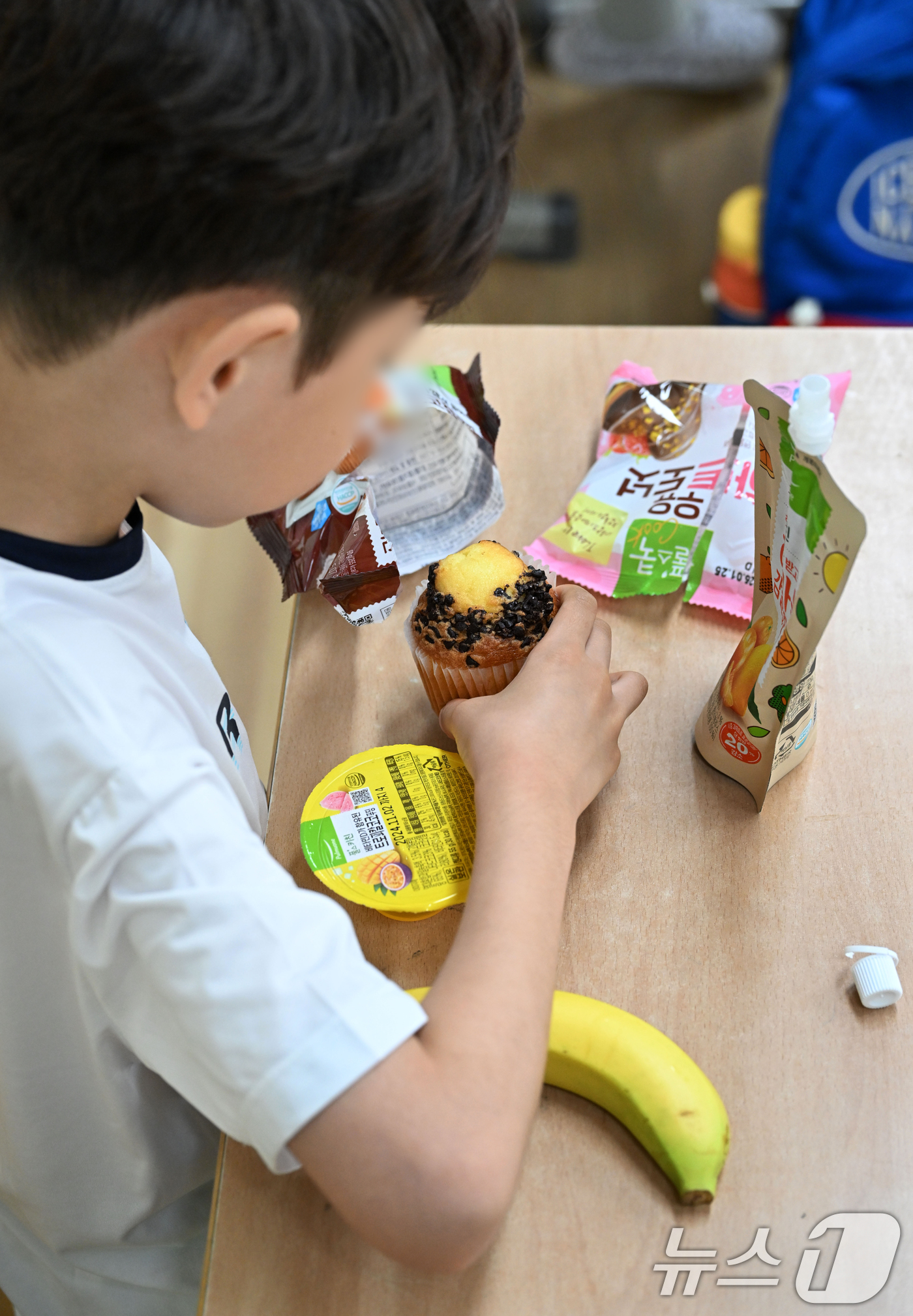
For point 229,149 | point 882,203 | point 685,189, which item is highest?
point 229,149

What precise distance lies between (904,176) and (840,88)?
180 millimetres

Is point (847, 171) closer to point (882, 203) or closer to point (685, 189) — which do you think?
point (882, 203)

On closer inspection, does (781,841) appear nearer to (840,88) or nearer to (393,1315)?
(393,1315)

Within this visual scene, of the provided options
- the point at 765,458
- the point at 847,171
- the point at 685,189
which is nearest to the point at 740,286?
the point at 847,171

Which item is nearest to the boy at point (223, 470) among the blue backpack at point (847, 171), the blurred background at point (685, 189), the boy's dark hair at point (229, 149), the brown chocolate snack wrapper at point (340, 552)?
the boy's dark hair at point (229, 149)

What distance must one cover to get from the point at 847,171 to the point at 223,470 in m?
1.60

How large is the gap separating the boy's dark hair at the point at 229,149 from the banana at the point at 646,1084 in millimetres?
400

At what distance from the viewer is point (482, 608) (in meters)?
0.78

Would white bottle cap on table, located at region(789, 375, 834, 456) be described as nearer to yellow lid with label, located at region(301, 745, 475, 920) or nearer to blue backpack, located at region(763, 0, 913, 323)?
yellow lid with label, located at region(301, 745, 475, 920)

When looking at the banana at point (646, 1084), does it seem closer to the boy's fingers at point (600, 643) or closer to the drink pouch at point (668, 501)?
the boy's fingers at point (600, 643)

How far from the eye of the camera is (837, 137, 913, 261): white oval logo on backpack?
68.6 inches

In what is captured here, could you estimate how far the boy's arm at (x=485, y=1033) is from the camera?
1.65 ft

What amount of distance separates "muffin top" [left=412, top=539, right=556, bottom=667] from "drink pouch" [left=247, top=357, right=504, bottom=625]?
6 centimetres

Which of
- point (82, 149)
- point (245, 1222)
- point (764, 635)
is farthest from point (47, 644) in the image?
point (764, 635)
